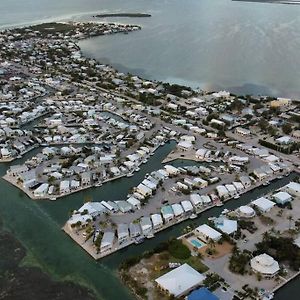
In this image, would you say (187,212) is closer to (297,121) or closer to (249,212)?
(249,212)

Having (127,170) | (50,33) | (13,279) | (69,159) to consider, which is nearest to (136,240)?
(13,279)

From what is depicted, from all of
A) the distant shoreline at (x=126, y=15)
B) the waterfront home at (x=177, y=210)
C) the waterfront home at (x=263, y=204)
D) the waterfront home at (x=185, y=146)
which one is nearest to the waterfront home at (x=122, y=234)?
the waterfront home at (x=177, y=210)

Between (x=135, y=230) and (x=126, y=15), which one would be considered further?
(x=126, y=15)

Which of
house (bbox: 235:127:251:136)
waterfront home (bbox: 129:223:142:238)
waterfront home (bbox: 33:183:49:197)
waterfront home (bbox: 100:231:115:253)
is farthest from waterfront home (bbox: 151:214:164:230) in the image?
house (bbox: 235:127:251:136)

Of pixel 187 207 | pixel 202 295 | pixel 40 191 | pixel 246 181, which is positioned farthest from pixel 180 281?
pixel 40 191

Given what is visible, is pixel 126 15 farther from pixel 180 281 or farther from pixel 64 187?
pixel 180 281
